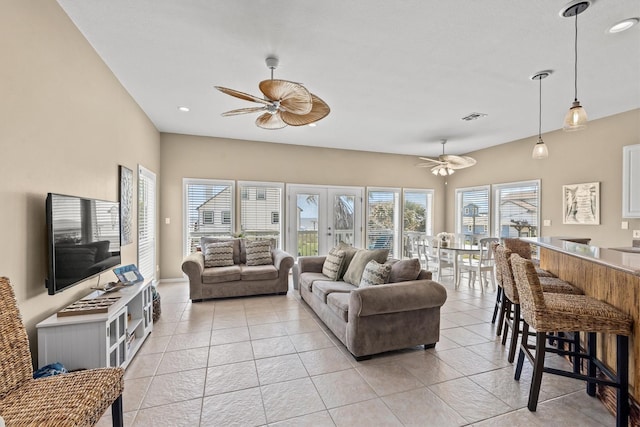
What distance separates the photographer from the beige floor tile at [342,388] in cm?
210

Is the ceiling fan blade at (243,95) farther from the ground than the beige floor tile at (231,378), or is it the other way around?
the ceiling fan blade at (243,95)

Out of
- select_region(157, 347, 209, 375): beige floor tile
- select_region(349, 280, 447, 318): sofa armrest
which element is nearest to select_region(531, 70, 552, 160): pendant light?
select_region(349, 280, 447, 318): sofa armrest

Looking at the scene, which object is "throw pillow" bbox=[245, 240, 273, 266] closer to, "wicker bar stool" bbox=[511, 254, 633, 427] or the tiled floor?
the tiled floor

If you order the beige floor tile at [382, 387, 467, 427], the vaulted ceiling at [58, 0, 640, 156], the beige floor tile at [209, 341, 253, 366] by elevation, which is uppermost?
the vaulted ceiling at [58, 0, 640, 156]

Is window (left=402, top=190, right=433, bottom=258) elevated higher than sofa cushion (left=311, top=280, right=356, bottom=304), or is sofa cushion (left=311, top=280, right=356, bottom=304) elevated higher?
window (left=402, top=190, right=433, bottom=258)

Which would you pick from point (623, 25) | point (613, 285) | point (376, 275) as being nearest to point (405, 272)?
point (376, 275)

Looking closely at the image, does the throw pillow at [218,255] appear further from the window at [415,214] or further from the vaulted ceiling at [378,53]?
the window at [415,214]

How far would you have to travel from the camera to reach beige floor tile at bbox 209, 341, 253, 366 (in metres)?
2.65

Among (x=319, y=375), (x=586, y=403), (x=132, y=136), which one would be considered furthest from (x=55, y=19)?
(x=586, y=403)

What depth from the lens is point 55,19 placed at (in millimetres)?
2143

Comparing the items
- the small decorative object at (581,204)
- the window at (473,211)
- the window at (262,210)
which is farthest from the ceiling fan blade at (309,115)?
the window at (473,211)

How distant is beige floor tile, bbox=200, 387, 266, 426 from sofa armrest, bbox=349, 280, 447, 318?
1.06 meters

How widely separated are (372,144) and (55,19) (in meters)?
5.23

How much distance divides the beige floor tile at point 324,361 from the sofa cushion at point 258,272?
2019mm
